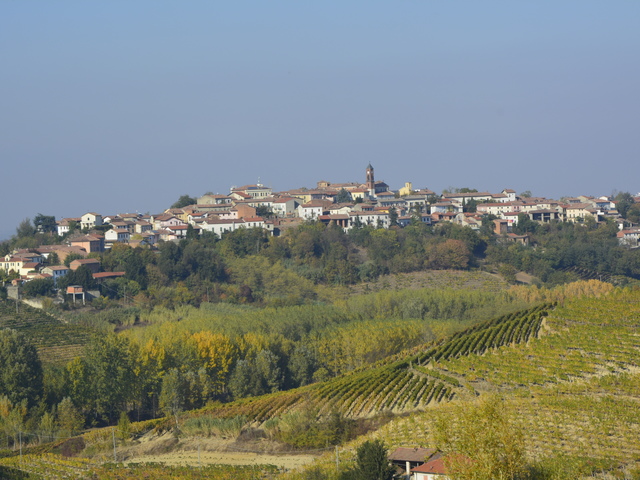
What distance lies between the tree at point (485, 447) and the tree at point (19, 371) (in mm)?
22840

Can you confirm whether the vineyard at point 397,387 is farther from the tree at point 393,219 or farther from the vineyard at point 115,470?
the tree at point 393,219

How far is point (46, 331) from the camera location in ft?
160

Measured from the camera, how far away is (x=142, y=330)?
47.4 metres

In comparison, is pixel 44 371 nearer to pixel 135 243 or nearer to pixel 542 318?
pixel 542 318

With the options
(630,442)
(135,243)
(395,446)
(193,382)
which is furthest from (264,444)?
(135,243)

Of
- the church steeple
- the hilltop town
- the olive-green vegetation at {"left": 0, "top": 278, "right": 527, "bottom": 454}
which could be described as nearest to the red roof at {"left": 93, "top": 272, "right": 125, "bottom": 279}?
the hilltop town

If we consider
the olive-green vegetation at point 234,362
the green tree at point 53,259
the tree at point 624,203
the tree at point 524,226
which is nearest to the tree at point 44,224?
the green tree at point 53,259

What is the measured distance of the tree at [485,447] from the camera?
18.1m

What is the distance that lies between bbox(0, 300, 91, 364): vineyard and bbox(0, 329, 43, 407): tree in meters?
4.64

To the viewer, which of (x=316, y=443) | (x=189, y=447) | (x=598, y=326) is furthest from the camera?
(x=598, y=326)

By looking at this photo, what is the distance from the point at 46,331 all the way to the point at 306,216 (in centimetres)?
3827

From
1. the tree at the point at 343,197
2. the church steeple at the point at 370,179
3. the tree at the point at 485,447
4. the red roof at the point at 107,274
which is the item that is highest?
the church steeple at the point at 370,179

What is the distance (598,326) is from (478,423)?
20246mm

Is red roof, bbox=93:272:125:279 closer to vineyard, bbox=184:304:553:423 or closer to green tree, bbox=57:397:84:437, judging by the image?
green tree, bbox=57:397:84:437
